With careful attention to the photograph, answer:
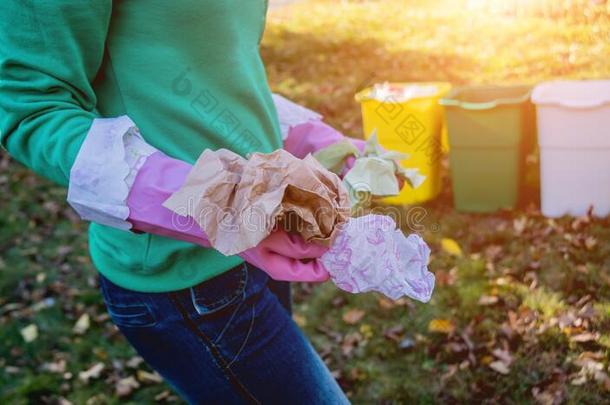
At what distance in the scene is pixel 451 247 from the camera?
13.1ft

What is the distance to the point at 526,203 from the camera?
14.5 feet

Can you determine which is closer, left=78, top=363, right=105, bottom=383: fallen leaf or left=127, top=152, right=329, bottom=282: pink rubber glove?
left=127, top=152, right=329, bottom=282: pink rubber glove

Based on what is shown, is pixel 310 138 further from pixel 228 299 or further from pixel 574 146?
pixel 574 146

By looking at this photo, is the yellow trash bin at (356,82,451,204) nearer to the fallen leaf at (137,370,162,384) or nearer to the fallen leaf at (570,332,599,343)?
the fallen leaf at (570,332,599,343)

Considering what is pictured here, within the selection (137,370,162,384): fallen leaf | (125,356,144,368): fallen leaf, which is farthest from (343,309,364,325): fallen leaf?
(125,356,144,368): fallen leaf

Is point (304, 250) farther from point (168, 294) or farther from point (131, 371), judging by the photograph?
point (131, 371)

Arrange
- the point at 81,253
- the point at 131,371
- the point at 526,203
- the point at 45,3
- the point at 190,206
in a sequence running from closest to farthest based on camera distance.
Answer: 1. the point at 190,206
2. the point at 45,3
3. the point at 131,371
4. the point at 526,203
5. the point at 81,253

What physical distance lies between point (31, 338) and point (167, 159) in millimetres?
3480

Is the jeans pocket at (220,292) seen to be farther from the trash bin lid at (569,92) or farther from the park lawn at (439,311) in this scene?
the trash bin lid at (569,92)

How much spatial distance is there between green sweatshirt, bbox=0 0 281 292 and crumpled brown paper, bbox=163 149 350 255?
0.23 meters

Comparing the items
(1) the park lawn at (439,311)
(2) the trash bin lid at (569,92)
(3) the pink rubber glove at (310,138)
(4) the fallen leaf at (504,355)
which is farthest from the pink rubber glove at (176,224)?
(2) the trash bin lid at (569,92)

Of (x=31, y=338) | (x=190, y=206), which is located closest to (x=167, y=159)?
(x=190, y=206)

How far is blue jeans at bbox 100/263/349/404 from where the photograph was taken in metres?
1.31

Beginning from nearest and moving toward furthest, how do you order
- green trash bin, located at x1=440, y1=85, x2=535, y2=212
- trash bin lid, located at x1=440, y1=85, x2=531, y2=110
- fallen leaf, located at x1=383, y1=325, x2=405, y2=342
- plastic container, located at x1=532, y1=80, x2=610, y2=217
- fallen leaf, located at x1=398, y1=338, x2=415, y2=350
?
fallen leaf, located at x1=398, y1=338, x2=415, y2=350, fallen leaf, located at x1=383, y1=325, x2=405, y2=342, plastic container, located at x1=532, y1=80, x2=610, y2=217, green trash bin, located at x1=440, y1=85, x2=535, y2=212, trash bin lid, located at x1=440, y1=85, x2=531, y2=110
